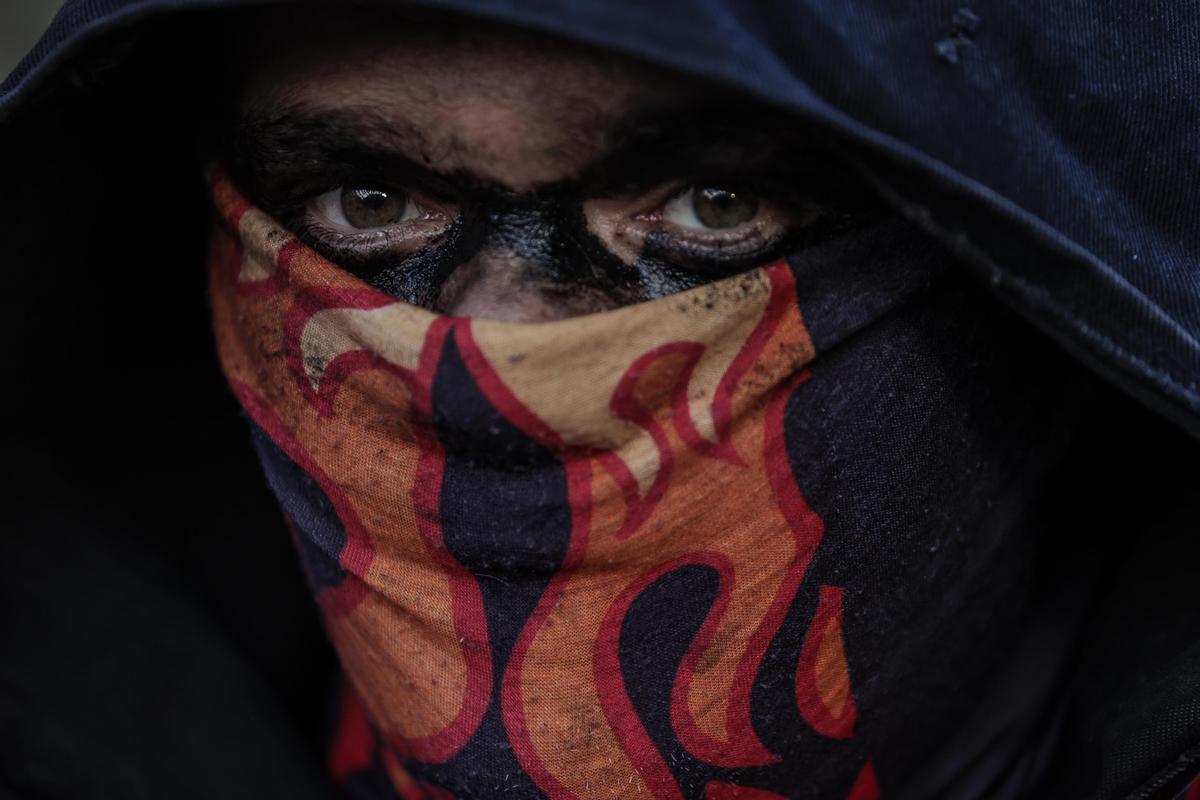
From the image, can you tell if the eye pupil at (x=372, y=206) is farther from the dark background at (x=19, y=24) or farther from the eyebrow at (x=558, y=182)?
the dark background at (x=19, y=24)

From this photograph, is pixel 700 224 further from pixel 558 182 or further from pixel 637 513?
pixel 637 513

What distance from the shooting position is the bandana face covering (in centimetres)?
89

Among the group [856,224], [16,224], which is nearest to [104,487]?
[16,224]

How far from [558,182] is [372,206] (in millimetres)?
250

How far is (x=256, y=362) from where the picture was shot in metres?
1.10

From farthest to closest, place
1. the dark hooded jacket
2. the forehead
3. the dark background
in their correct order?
1. the dark background
2. the forehead
3. the dark hooded jacket

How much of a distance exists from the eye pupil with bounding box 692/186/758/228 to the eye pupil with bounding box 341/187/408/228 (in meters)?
0.32

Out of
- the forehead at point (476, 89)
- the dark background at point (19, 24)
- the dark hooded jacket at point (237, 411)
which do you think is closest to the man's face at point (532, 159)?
the forehead at point (476, 89)

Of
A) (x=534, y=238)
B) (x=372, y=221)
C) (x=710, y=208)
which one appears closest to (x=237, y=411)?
(x=372, y=221)

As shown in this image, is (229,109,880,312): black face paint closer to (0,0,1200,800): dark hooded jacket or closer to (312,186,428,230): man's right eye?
(312,186,428,230): man's right eye

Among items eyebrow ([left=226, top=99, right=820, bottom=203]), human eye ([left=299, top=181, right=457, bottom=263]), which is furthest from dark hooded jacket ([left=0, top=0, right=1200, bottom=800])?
human eye ([left=299, top=181, right=457, bottom=263])

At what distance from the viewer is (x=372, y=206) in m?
1.07

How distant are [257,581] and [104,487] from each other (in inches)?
11.0

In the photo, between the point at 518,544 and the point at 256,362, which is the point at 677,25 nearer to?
the point at 518,544
